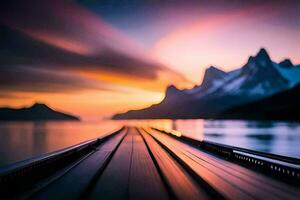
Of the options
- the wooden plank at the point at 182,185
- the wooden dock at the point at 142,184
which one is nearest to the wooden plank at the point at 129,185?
the wooden dock at the point at 142,184

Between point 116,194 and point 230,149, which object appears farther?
A: point 230,149

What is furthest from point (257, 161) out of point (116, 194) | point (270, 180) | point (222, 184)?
point (116, 194)

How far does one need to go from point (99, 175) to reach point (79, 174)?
1.13 meters

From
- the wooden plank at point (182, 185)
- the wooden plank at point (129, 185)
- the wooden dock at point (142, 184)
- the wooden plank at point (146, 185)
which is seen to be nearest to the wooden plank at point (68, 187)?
the wooden dock at point (142, 184)

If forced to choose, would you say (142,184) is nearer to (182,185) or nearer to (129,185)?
(129,185)

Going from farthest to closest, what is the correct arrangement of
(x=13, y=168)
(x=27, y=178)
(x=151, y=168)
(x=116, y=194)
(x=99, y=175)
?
(x=151, y=168)
(x=99, y=175)
(x=27, y=178)
(x=13, y=168)
(x=116, y=194)

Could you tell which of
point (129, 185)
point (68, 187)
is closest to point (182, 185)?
point (129, 185)

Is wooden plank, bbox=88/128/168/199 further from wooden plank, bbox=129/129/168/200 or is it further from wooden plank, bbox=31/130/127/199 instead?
wooden plank, bbox=31/130/127/199

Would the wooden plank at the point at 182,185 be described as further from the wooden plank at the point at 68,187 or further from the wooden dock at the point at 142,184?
the wooden plank at the point at 68,187

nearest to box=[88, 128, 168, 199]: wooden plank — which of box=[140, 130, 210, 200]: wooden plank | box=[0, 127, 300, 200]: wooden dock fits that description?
box=[0, 127, 300, 200]: wooden dock

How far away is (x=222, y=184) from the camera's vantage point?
12766 millimetres

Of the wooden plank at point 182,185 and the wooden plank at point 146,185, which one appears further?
the wooden plank at point 146,185

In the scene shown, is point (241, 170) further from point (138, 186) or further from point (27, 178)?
point (27, 178)

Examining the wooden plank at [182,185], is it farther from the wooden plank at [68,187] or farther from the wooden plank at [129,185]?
the wooden plank at [68,187]
